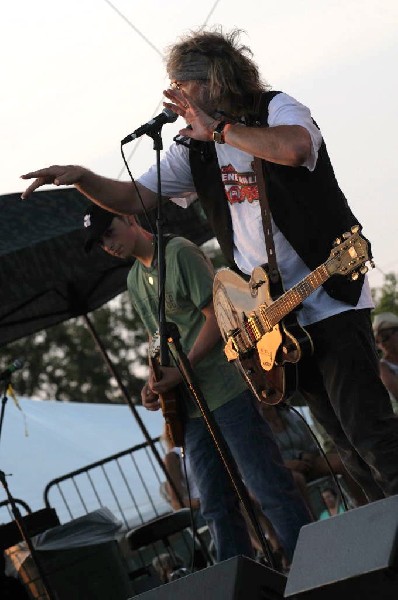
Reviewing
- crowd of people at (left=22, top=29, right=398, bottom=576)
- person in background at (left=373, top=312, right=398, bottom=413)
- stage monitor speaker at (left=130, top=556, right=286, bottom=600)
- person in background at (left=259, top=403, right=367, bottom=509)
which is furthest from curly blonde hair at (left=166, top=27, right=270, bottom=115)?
person in background at (left=259, top=403, right=367, bottom=509)

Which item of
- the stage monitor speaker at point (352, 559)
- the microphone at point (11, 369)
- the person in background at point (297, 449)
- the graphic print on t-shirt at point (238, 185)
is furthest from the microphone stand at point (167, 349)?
the person in background at point (297, 449)

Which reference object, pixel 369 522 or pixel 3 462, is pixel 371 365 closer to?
pixel 369 522

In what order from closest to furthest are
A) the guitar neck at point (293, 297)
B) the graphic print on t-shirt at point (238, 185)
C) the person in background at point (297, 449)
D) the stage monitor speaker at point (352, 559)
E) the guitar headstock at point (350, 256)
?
the stage monitor speaker at point (352, 559), the guitar headstock at point (350, 256), the guitar neck at point (293, 297), the graphic print on t-shirt at point (238, 185), the person in background at point (297, 449)

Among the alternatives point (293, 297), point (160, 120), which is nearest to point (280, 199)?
point (293, 297)

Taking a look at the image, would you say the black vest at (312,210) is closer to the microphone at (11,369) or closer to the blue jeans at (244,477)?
the blue jeans at (244,477)

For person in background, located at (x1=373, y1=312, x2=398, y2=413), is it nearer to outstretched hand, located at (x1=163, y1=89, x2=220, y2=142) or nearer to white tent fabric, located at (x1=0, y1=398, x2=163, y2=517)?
outstretched hand, located at (x1=163, y1=89, x2=220, y2=142)

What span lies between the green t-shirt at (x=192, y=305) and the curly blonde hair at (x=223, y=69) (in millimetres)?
1401

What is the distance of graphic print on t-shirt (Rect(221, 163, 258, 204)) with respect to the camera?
A: 4.57 metres

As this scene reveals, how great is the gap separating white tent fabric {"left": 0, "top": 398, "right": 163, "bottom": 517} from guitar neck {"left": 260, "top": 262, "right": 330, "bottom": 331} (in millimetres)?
8284

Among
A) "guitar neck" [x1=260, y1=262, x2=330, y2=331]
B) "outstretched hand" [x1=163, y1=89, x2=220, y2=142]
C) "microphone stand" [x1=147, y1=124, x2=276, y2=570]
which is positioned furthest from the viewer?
"microphone stand" [x1=147, y1=124, x2=276, y2=570]

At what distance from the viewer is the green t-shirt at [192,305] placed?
5.81m

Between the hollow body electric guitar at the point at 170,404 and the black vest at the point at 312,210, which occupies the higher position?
the black vest at the point at 312,210

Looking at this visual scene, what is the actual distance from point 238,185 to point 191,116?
356mm

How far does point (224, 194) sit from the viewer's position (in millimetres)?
4695
